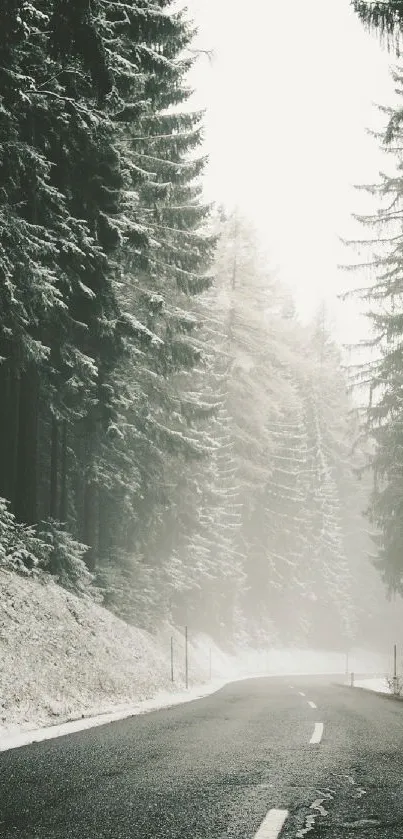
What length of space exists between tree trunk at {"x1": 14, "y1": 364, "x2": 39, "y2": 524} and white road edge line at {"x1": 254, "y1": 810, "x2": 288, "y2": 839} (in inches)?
418

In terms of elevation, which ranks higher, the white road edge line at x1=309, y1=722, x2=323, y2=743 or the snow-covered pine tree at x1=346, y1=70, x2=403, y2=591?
the snow-covered pine tree at x1=346, y1=70, x2=403, y2=591

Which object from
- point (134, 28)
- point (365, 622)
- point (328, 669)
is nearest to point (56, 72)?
point (134, 28)

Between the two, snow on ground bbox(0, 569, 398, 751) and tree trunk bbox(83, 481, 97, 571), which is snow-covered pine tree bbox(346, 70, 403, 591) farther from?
snow on ground bbox(0, 569, 398, 751)

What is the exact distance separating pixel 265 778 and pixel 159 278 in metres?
16.4

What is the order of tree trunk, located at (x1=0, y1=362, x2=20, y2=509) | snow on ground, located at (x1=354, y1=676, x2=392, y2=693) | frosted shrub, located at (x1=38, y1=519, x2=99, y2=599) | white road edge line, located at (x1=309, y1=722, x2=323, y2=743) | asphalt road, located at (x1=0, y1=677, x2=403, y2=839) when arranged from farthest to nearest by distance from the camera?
snow on ground, located at (x1=354, y1=676, x2=392, y2=693)
frosted shrub, located at (x1=38, y1=519, x2=99, y2=599)
tree trunk, located at (x1=0, y1=362, x2=20, y2=509)
white road edge line, located at (x1=309, y1=722, x2=323, y2=743)
asphalt road, located at (x1=0, y1=677, x2=403, y2=839)

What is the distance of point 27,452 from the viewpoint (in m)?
14.5

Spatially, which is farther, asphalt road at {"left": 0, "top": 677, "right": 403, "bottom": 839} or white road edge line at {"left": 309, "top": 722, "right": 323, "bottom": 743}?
white road edge line at {"left": 309, "top": 722, "right": 323, "bottom": 743}

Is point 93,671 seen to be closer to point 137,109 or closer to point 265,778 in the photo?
point 265,778

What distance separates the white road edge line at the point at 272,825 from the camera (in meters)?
4.03

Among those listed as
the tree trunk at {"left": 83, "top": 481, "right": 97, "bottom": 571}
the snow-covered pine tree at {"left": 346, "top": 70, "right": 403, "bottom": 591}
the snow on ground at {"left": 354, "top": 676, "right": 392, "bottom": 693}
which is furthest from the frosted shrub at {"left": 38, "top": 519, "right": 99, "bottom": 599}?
the snow-covered pine tree at {"left": 346, "top": 70, "right": 403, "bottom": 591}

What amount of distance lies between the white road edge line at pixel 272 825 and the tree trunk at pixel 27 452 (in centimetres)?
1061

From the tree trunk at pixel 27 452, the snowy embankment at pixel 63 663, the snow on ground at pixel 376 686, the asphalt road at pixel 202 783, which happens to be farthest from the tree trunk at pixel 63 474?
the snow on ground at pixel 376 686

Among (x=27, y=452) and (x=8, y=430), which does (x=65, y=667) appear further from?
(x=8, y=430)

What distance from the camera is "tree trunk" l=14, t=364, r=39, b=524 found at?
1440 centimetres
